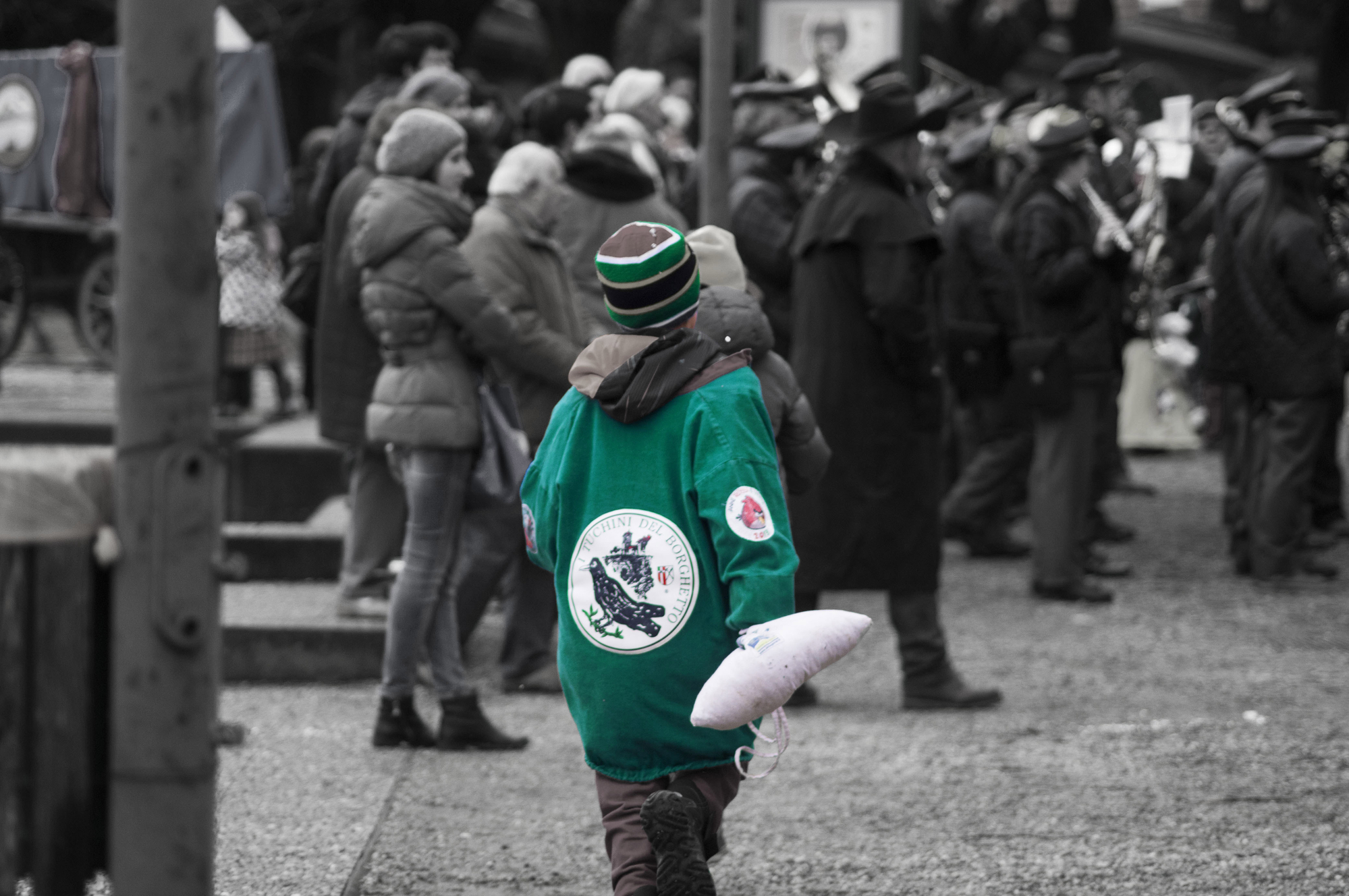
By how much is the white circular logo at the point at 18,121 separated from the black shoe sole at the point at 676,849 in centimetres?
1192

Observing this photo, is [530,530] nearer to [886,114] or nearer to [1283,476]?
[886,114]

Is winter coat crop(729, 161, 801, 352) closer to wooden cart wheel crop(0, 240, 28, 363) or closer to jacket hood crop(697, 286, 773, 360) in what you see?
jacket hood crop(697, 286, 773, 360)

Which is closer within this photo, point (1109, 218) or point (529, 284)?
point (529, 284)

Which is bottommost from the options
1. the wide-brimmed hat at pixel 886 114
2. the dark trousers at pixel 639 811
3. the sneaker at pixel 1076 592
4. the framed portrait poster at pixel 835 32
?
the sneaker at pixel 1076 592

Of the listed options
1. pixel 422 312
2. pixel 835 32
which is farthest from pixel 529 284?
pixel 835 32

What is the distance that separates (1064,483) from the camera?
8664 millimetres

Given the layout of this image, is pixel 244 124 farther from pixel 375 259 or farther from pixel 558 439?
pixel 558 439

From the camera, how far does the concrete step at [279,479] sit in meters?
9.48

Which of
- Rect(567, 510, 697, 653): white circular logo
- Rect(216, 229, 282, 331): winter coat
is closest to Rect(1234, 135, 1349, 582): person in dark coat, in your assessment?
Rect(216, 229, 282, 331): winter coat

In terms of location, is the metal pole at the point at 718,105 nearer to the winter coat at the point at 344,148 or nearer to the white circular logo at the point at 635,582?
the winter coat at the point at 344,148

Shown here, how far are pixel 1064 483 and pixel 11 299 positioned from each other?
27.3 feet

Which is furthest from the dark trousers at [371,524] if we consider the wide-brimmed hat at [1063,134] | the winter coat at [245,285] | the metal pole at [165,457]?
the metal pole at [165,457]

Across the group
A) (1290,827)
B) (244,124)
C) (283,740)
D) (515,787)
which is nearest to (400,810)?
(515,787)

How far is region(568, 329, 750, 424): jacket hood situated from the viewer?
12.2 feet
